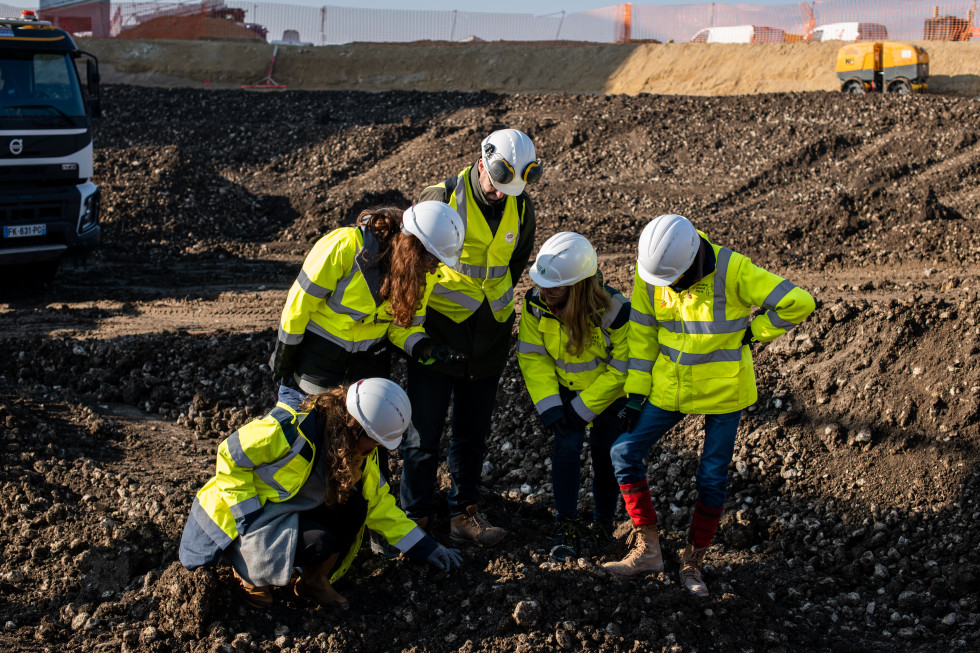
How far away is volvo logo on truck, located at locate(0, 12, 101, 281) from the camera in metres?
9.66

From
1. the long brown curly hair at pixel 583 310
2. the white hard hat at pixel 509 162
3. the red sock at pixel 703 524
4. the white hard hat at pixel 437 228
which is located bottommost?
the red sock at pixel 703 524

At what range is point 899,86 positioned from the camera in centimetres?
2023

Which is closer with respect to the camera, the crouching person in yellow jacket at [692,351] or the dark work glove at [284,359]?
the crouching person in yellow jacket at [692,351]

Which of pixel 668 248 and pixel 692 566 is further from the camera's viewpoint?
pixel 692 566

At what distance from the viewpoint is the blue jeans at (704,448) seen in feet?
14.1

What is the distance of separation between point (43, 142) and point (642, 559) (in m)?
8.48

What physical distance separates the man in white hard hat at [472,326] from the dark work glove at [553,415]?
1.48ft

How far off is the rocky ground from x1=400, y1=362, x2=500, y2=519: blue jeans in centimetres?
31

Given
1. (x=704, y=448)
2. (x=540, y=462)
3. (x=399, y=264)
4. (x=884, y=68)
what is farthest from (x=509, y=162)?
(x=884, y=68)

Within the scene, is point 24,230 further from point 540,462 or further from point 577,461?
point 577,461

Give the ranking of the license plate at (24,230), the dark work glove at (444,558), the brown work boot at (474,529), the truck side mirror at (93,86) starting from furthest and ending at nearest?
the truck side mirror at (93,86) < the license plate at (24,230) < the brown work boot at (474,529) < the dark work glove at (444,558)

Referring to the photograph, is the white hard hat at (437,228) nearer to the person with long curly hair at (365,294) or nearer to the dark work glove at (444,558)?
the person with long curly hair at (365,294)

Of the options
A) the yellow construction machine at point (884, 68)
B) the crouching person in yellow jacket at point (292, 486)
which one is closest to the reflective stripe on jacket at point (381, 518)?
the crouching person in yellow jacket at point (292, 486)

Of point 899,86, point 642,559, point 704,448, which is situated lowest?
point 642,559
